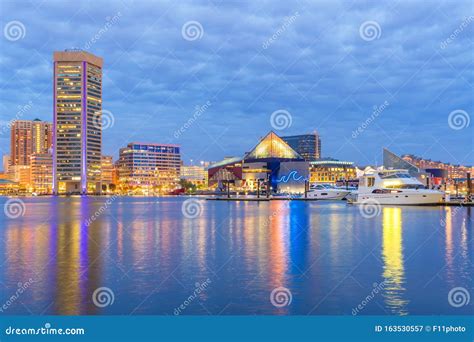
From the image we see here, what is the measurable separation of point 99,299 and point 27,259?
696 cm

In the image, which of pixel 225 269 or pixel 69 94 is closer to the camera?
pixel 225 269

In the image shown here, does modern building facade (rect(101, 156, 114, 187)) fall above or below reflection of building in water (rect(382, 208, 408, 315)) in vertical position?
above

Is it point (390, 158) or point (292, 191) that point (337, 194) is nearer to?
point (390, 158)

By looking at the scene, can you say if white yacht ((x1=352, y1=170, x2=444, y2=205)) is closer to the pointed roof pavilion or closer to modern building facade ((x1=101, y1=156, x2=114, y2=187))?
the pointed roof pavilion

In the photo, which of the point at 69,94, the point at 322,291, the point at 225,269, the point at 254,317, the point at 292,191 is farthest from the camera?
the point at 69,94

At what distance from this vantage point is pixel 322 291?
12.0 meters

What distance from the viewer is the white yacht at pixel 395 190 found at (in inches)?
2207

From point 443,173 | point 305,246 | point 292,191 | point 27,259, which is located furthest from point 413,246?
point 443,173
